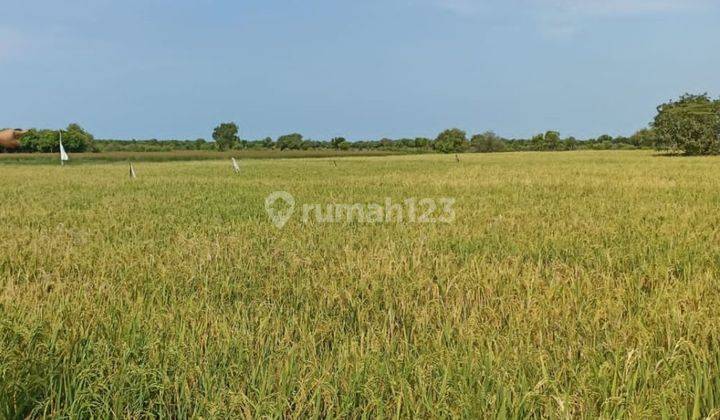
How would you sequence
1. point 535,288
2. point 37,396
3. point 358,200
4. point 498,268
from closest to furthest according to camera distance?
1. point 37,396
2. point 535,288
3. point 498,268
4. point 358,200

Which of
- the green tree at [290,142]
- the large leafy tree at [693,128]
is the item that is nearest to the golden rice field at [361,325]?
the large leafy tree at [693,128]

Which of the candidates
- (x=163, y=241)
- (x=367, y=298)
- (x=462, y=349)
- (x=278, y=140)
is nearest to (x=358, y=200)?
(x=163, y=241)

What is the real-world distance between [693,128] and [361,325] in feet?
184

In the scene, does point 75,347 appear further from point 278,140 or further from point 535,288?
point 278,140

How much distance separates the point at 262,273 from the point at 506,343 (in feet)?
8.24

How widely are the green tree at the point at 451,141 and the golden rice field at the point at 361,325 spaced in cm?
12231

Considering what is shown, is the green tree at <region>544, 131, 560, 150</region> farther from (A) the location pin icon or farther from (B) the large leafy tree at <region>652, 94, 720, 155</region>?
(A) the location pin icon

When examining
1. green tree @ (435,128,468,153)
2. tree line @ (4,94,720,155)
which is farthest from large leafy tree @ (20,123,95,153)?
green tree @ (435,128,468,153)

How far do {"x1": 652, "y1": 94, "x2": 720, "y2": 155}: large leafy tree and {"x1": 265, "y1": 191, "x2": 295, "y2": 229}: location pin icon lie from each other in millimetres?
49839

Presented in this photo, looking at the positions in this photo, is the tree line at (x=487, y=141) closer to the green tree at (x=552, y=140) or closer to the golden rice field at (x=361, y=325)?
the green tree at (x=552, y=140)

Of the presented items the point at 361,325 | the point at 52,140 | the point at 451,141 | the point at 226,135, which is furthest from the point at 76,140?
the point at 361,325

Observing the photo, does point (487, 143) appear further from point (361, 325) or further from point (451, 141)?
point (361, 325)

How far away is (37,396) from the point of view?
80.4 inches

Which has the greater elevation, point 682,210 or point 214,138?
point 214,138
